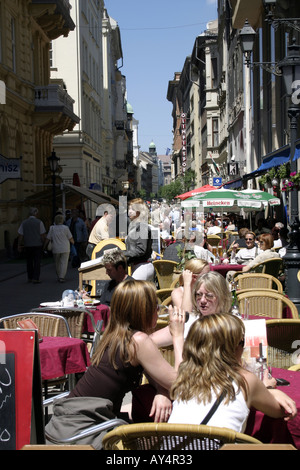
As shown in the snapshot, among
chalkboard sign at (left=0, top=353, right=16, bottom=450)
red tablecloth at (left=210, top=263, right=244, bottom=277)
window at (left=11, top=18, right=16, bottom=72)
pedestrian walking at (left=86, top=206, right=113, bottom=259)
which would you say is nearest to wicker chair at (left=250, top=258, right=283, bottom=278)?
red tablecloth at (left=210, top=263, right=244, bottom=277)

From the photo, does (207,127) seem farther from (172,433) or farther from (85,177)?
(172,433)

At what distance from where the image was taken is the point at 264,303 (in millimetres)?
6711

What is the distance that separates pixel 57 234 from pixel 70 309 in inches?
374

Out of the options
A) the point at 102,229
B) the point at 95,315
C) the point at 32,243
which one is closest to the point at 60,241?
the point at 32,243

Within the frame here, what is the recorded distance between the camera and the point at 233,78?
137ft

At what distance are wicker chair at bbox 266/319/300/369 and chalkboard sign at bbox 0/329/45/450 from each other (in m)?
2.14

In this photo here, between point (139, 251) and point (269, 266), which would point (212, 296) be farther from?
point (269, 266)

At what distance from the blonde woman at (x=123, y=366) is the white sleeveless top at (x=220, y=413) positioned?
0.63m

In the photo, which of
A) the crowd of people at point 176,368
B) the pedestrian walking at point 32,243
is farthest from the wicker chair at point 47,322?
the pedestrian walking at point 32,243

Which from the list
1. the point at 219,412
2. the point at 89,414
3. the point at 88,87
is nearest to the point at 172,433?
the point at 219,412

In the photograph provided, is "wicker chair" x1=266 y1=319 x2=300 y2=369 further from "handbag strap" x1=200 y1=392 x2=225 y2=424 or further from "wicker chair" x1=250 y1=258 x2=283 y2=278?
"wicker chair" x1=250 y1=258 x2=283 y2=278

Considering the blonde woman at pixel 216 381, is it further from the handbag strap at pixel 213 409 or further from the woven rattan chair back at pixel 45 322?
the woven rattan chair back at pixel 45 322

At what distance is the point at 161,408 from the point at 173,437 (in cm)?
108

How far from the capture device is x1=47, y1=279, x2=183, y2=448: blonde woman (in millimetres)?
3672
